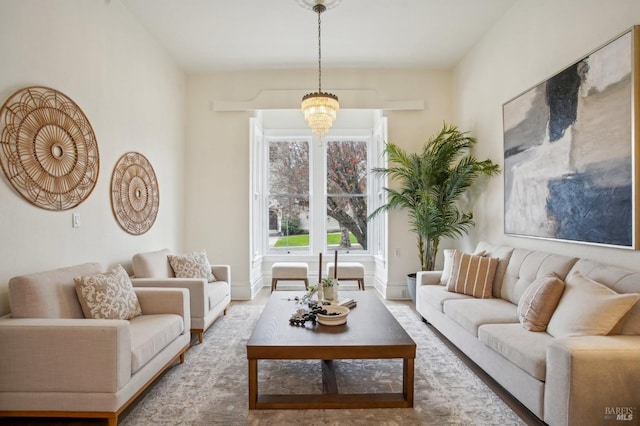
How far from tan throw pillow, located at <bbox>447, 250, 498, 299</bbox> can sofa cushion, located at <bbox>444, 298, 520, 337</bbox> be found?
15 centimetres

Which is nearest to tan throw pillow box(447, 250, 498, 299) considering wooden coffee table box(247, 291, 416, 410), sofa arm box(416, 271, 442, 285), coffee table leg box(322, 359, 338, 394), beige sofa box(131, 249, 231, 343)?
sofa arm box(416, 271, 442, 285)

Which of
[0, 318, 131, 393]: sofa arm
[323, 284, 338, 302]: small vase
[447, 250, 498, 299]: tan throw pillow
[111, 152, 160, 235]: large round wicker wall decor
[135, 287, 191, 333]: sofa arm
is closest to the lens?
[0, 318, 131, 393]: sofa arm

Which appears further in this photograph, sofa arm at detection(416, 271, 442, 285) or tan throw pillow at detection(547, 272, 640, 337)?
sofa arm at detection(416, 271, 442, 285)

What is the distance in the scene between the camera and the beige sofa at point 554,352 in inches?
69.5

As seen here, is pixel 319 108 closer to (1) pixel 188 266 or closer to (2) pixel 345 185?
(1) pixel 188 266

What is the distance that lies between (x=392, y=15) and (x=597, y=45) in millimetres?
1976

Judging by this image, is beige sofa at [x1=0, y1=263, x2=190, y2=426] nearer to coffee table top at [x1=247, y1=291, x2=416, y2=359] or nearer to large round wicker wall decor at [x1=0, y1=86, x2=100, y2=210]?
coffee table top at [x1=247, y1=291, x2=416, y2=359]

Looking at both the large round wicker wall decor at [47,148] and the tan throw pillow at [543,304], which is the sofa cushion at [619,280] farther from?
the large round wicker wall decor at [47,148]

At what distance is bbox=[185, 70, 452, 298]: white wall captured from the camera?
5312 millimetres

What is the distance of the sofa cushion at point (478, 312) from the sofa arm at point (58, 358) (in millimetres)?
2387

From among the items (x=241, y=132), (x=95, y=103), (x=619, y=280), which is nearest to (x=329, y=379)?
(x=619, y=280)

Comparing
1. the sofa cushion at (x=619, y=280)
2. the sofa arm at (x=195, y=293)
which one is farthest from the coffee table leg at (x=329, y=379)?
the sofa cushion at (x=619, y=280)

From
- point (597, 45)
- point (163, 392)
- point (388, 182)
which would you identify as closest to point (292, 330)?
point (163, 392)

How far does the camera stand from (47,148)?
2617 millimetres
